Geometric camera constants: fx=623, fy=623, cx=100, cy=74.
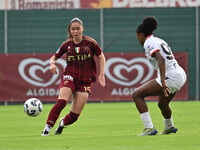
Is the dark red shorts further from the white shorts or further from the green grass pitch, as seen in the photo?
the white shorts

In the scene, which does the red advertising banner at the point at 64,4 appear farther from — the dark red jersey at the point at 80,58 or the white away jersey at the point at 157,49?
the white away jersey at the point at 157,49

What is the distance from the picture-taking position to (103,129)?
11.7 meters

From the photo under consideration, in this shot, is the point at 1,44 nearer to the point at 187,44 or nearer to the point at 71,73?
the point at 187,44

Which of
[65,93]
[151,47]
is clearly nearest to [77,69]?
[65,93]

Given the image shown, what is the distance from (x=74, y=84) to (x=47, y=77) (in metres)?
11.6

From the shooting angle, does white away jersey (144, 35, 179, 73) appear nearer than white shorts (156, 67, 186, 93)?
Yes

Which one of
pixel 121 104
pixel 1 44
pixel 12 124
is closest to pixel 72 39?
pixel 12 124

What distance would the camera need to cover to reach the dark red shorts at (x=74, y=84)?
33.4 ft

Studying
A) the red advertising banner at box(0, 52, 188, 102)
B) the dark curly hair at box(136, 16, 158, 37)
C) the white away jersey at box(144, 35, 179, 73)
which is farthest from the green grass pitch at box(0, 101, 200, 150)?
the red advertising banner at box(0, 52, 188, 102)

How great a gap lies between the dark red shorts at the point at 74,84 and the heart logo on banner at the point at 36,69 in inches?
453

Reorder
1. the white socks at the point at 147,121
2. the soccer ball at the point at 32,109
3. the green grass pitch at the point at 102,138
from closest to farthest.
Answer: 1. the green grass pitch at the point at 102,138
2. the white socks at the point at 147,121
3. the soccer ball at the point at 32,109

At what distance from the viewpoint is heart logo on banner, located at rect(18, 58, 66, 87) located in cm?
2184

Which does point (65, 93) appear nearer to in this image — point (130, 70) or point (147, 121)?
point (147, 121)

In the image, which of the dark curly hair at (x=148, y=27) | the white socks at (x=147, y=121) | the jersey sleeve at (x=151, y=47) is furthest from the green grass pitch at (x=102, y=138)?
the dark curly hair at (x=148, y=27)
